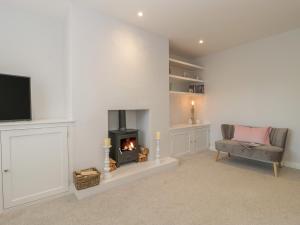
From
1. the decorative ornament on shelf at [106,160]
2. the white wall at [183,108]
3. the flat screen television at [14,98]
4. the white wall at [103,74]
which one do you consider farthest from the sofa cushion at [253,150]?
the flat screen television at [14,98]

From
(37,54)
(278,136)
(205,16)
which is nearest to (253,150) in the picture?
(278,136)

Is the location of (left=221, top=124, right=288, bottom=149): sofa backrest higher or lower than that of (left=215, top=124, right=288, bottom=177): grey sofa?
higher

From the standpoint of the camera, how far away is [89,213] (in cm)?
204

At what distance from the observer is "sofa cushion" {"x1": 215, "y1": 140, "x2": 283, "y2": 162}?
308 centimetres

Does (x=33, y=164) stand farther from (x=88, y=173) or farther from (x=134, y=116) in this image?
(x=134, y=116)

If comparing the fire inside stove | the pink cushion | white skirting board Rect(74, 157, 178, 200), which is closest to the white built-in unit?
white skirting board Rect(74, 157, 178, 200)

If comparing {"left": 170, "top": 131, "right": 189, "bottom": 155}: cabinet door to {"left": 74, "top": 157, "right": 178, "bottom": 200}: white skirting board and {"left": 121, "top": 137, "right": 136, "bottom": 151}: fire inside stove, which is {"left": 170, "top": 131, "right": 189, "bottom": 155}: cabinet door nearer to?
{"left": 74, "top": 157, "right": 178, "bottom": 200}: white skirting board

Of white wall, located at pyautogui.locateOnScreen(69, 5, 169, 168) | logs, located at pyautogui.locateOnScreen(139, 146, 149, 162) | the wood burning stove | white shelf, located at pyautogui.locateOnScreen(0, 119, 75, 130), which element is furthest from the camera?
logs, located at pyautogui.locateOnScreen(139, 146, 149, 162)

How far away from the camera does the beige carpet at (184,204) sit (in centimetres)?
192

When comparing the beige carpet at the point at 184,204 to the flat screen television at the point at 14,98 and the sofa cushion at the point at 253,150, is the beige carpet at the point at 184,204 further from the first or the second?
the flat screen television at the point at 14,98

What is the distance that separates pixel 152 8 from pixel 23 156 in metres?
2.67

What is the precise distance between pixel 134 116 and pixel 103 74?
1251mm

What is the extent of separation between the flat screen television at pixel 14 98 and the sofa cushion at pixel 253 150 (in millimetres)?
3483

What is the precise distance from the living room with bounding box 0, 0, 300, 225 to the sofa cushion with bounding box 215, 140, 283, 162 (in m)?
0.02
